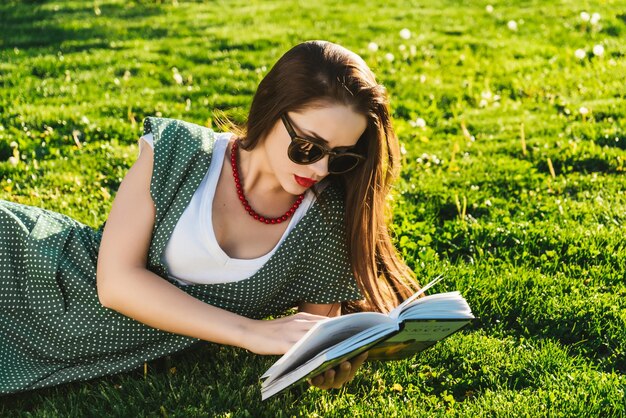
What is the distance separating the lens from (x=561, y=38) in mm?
8859

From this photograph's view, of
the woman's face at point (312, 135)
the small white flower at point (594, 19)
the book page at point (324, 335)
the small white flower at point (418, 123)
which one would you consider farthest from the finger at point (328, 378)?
the small white flower at point (594, 19)

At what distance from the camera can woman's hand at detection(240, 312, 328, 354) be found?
283 centimetres

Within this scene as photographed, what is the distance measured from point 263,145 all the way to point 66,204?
7.37 feet

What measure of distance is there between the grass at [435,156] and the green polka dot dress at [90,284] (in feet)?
0.37

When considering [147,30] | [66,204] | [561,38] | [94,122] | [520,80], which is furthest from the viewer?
[147,30]

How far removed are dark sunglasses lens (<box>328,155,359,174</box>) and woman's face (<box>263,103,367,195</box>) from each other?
4cm

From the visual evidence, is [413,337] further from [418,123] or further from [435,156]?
[418,123]

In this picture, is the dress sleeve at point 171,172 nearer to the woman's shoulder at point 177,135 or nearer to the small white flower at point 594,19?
the woman's shoulder at point 177,135

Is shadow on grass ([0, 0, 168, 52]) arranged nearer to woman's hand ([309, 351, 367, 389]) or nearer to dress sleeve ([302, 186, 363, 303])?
dress sleeve ([302, 186, 363, 303])

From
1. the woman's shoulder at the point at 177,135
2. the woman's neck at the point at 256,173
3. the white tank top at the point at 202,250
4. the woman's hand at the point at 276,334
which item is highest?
the woman's shoulder at the point at 177,135

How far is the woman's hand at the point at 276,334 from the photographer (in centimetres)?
283

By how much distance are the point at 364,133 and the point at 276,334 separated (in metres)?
0.84

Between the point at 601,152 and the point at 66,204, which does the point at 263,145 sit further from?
the point at 601,152

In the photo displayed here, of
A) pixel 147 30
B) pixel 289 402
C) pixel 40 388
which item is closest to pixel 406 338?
pixel 289 402
